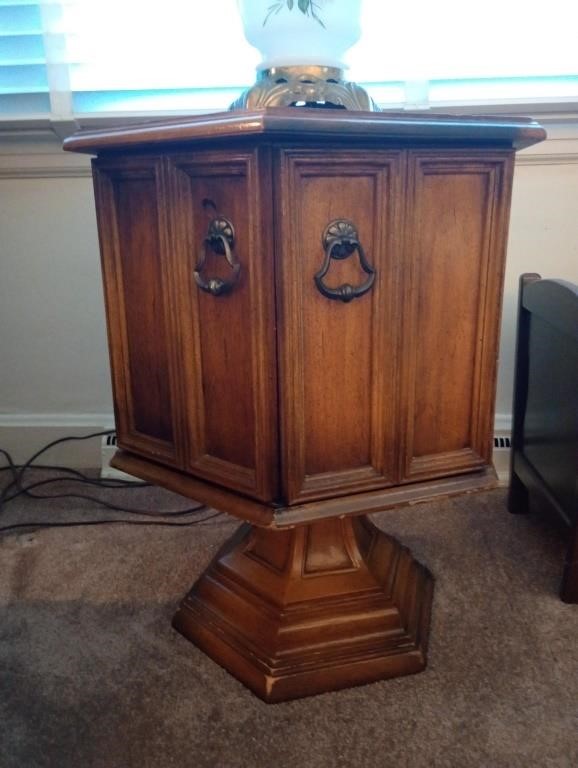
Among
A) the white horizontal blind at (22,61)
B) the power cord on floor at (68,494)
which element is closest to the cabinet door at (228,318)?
the power cord on floor at (68,494)

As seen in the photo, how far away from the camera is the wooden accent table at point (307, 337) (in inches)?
29.6

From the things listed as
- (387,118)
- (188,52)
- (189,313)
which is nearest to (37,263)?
(188,52)

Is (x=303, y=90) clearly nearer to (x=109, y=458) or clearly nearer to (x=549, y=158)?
(x=549, y=158)

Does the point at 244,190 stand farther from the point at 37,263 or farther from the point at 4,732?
the point at 37,263

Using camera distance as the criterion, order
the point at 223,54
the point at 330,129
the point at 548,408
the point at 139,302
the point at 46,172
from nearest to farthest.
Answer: the point at 330,129, the point at 139,302, the point at 548,408, the point at 223,54, the point at 46,172

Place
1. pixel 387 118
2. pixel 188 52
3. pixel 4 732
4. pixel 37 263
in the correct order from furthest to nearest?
pixel 37 263 → pixel 188 52 → pixel 4 732 → pixel 387 118

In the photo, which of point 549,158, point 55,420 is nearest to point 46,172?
point 55,420

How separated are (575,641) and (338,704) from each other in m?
0.37

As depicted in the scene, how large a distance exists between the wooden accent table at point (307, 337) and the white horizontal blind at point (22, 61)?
0.64 meters

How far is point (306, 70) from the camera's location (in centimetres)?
90

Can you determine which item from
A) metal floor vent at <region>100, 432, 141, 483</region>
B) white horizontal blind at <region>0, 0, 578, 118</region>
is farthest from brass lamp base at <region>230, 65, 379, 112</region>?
metal floor vent at <region>100, 432, 141, 483</region>

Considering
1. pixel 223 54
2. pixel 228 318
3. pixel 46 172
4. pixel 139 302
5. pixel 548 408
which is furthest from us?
pixel 46 172

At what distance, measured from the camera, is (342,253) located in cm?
77

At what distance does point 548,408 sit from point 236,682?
2.23 feet
